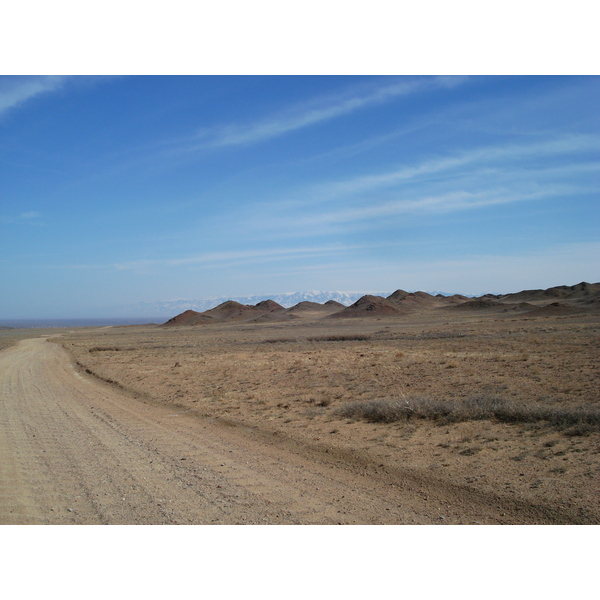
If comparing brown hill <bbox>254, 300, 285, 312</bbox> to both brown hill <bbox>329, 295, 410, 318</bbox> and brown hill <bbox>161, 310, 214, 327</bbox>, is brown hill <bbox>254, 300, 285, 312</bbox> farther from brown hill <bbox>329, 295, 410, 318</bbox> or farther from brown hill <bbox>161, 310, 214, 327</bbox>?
brown hill <bbox>329, 295, 410, 318</bbox>

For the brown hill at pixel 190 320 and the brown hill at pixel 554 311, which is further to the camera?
the brown hill at pixel 190 320

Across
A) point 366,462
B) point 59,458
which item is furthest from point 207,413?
point 366,462

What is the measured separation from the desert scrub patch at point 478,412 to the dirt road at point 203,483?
2.94 meters

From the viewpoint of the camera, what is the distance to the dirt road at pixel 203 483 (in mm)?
6051

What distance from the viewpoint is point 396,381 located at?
18.1 metres

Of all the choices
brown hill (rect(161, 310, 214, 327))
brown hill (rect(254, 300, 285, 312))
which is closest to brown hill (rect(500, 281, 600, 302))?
brown hill (rect(254, 300, 285, 312))

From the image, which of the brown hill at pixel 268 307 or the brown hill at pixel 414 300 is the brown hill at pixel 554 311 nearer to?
the brown hill at pixel 414 300

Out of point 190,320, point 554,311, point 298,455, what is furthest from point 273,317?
point 298,455

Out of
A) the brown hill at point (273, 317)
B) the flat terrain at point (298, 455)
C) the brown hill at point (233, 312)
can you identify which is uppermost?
the brown hill at point (233, 312)

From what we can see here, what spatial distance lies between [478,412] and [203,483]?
719 centimetres

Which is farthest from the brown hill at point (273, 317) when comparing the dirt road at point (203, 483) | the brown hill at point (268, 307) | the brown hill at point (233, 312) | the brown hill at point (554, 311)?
the dirt road at point (203, 483)

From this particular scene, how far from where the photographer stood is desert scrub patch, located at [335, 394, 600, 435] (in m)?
10.0

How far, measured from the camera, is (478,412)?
1145 centimetres

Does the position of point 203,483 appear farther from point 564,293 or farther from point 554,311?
point 564,293
